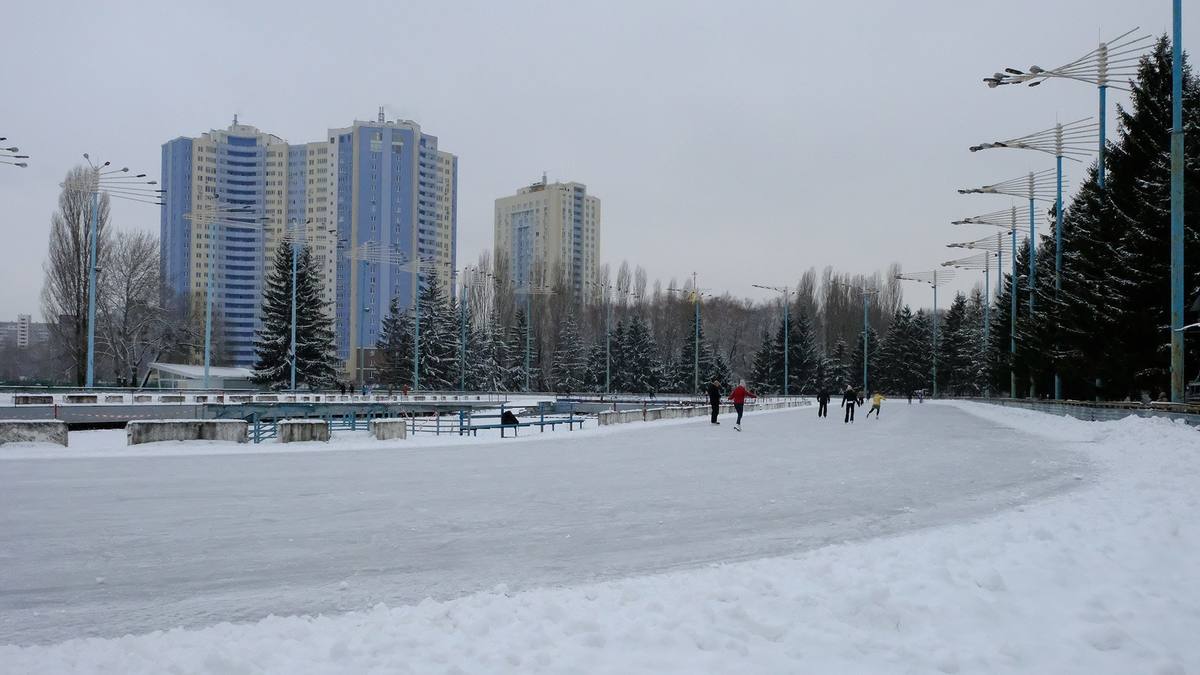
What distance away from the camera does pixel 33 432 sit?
2003 cm

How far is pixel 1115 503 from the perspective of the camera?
33.4ft

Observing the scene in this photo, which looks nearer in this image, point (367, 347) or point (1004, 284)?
point (1004, 284)

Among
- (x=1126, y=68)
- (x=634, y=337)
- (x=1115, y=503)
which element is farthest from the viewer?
(x=634, y=337)

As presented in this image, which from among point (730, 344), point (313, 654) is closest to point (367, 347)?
point (730, 344)

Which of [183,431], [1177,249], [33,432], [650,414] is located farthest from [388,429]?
[1177,249]

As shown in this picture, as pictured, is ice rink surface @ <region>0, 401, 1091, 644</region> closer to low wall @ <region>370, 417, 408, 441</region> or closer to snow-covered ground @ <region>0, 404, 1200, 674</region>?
Answer: snow-covered ground @ <region>0, 404, 1200, 674</region>

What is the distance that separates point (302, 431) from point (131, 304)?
54.8 meters

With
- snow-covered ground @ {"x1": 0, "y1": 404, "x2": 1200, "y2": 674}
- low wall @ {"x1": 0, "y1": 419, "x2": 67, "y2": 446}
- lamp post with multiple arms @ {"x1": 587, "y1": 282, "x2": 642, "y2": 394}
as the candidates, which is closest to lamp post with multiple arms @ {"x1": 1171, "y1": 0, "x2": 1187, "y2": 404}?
snow-covered ground @ {"x1": 0, "y1": 404, "x2": 1200, "y2": 674}

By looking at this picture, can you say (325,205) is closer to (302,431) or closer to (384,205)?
(384,205)

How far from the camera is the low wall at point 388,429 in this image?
23922 millimetres

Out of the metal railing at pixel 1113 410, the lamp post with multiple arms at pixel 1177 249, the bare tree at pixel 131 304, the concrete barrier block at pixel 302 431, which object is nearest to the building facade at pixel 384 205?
the bare tree at pixel 131 304

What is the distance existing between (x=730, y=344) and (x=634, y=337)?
36631mm

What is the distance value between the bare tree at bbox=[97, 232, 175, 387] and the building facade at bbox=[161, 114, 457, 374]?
36719mm

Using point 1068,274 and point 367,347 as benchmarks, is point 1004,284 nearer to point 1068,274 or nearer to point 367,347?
point 1068,274
